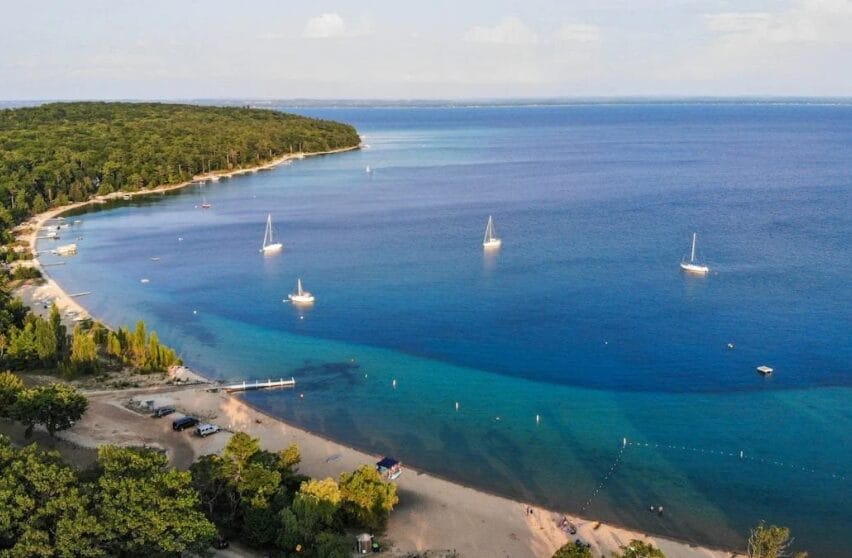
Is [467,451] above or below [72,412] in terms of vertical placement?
below

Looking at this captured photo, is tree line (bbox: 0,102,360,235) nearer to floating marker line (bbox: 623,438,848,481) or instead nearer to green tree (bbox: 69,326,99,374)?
green tree (bbox: 69,326,99,374)

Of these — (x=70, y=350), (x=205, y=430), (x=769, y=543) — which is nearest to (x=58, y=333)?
(x=70, y=350)

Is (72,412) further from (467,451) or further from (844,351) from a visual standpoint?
(844,351)

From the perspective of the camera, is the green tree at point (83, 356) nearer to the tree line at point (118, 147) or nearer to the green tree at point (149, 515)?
the green tree at point (149, 515)

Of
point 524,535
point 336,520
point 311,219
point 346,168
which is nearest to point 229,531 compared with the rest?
point 336,520

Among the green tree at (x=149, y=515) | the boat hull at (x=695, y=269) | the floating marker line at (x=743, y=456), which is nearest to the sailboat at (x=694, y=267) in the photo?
the boat hull at (x=695, y=269)

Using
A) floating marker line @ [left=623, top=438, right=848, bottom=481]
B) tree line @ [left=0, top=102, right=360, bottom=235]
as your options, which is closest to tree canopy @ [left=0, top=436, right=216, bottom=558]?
floating marker line @ [left=623, top=438, right=848, bottom=481]
